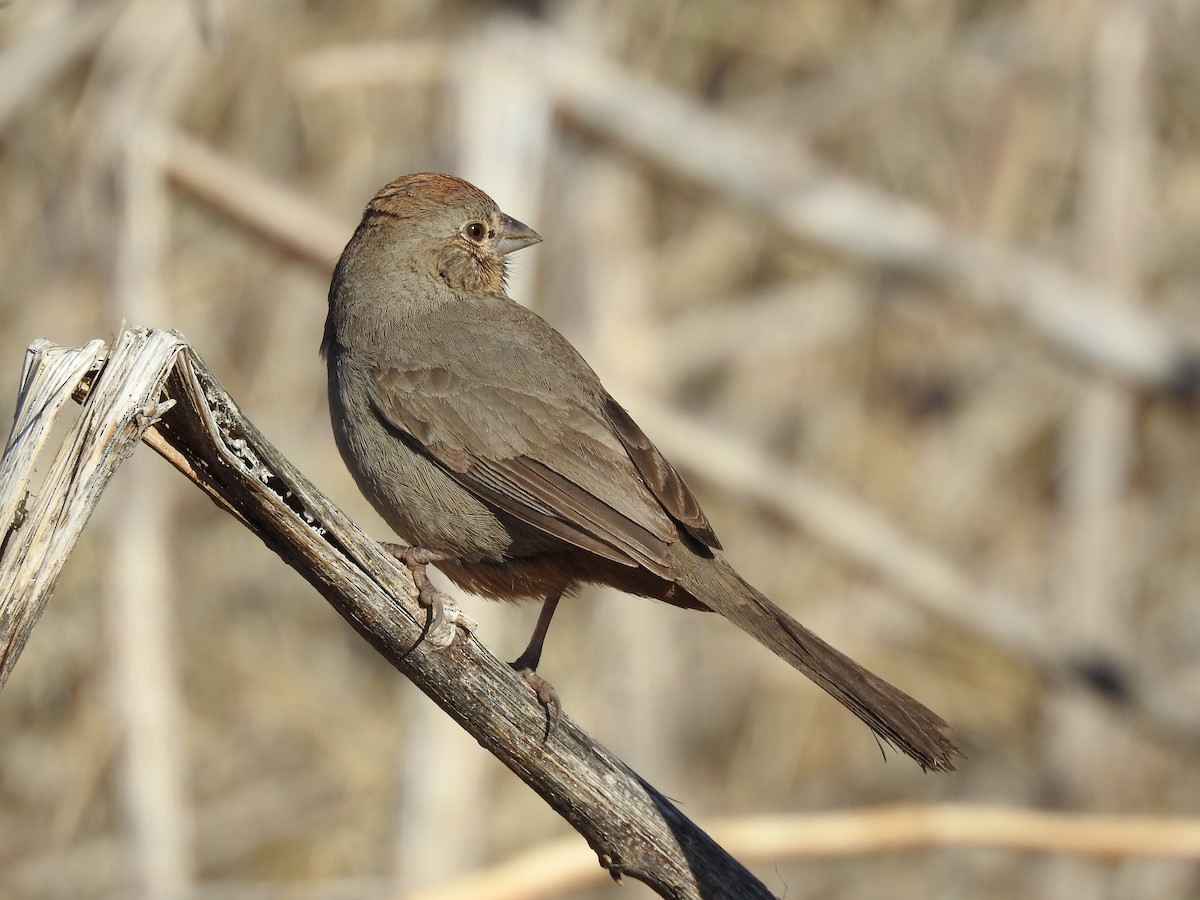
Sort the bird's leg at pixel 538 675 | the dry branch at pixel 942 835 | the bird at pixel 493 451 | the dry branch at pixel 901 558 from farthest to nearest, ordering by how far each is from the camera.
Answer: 1. the dry branch at pixel 901 558
2. the dry branch at pixel 942 835
3. the bird at pixel 493 451
4. the bird's leg at pixel 538 675

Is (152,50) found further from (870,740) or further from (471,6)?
(870,740)

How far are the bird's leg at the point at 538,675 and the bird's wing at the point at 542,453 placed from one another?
322mm

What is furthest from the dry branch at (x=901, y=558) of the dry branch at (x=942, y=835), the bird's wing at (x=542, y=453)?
the dry branch at (x=942, y=835)

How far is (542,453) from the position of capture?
11.8 feet

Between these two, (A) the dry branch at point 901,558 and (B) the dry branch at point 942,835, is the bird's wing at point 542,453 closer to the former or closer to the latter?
(B) the dry branch at point 942,835

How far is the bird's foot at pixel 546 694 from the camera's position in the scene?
8.44 feet

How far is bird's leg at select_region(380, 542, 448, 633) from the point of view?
8.36ft

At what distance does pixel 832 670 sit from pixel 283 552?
1.21 m

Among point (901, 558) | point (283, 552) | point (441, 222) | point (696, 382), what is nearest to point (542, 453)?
point (441, 222)

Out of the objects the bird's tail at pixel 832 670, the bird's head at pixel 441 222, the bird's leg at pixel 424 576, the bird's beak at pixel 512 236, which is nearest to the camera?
the bird's leg at pixel 424 576

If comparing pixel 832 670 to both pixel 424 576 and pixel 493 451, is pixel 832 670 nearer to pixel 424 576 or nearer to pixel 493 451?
pixel 424 576

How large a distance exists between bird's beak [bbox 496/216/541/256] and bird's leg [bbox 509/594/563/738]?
3.60 feet

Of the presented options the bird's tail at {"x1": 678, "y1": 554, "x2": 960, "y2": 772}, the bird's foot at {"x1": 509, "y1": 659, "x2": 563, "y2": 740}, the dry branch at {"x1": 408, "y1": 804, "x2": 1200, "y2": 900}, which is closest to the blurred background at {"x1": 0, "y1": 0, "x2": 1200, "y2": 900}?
the dry branch at {"x1": 408, "y1": 804, "x2": 1200, "y2": 900}

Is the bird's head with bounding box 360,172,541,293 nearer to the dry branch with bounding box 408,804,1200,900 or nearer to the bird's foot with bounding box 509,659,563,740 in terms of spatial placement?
the bird's foot with bounding box 509,659,563,740
